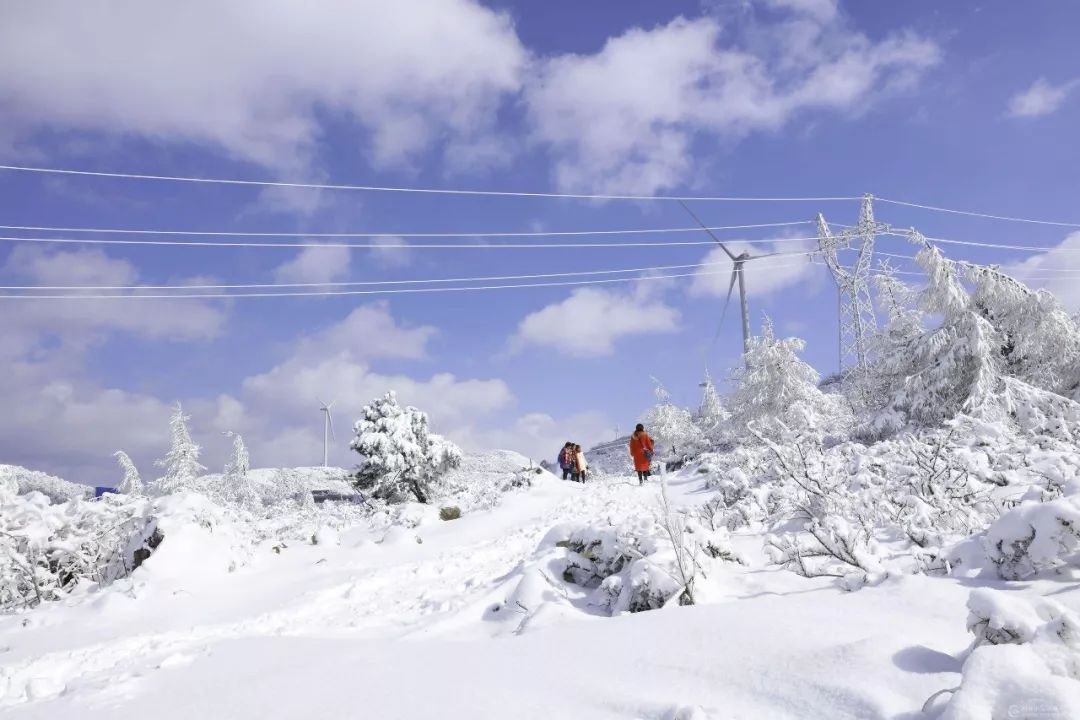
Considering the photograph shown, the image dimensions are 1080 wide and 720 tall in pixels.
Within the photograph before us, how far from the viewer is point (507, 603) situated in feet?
19.2

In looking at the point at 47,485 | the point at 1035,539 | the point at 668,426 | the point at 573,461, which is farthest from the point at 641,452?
the point at 47,485

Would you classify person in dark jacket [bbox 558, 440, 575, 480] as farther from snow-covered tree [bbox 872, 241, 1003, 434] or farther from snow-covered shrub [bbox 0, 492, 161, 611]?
snow-covered shrub [bbox 0, 492, 161, 611]

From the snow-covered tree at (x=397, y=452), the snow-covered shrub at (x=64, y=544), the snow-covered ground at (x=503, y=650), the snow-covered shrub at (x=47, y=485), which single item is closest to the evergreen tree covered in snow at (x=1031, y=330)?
the snow-covered ground at (x=503, y=650)

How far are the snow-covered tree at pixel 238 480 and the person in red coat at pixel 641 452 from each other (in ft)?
79.1

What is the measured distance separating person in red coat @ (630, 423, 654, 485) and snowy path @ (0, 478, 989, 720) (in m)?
12.3

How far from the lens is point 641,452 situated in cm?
2030

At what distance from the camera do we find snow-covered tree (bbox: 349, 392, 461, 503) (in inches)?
1038

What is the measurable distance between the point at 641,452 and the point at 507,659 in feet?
54.9

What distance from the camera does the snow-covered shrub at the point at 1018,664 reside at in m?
2.01

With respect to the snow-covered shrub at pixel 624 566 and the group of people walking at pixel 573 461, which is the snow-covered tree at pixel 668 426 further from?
the snow-covered shrub at pixel 624 566

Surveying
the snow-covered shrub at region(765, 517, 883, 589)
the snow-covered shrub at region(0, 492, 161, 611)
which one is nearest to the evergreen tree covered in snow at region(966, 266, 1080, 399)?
the snow-covered shrub at region(765, 517, 883, 589)

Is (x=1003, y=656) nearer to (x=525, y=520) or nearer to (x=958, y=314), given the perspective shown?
(x=525, y=520)

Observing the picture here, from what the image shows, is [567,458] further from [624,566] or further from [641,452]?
[624,566]

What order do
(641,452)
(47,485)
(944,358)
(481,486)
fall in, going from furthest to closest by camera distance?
(47,485) → (481,486) → (641,452) → (944,358)
